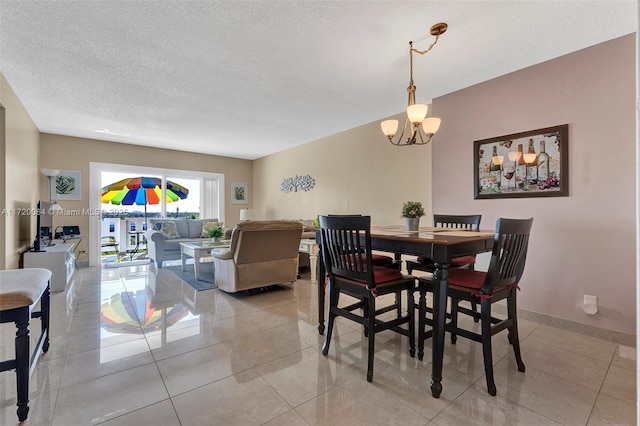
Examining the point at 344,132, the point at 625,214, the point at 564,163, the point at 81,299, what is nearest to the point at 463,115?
the point at 564,163

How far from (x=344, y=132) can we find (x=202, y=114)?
2398mm

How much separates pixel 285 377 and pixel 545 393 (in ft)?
5.09

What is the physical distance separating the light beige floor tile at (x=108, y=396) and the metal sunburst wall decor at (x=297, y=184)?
4.56 m

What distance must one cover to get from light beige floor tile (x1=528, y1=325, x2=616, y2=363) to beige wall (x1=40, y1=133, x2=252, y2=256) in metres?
7.06

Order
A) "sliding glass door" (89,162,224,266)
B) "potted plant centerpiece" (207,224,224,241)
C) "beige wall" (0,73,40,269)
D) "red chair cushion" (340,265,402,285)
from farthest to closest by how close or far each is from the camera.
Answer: "sliding glass door" (89,162,224,266) < "potted plant centerpiece" (207,224,224,241) < "beige wall" (0,73,40,269) < "red chair cushion" (340,265,402,285)

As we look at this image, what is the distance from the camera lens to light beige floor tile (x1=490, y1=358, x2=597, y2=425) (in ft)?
5.03

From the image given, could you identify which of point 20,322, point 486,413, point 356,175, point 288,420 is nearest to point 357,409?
point 288,420

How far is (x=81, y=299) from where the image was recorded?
3426 millimetres

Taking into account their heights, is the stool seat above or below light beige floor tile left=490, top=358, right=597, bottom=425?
above

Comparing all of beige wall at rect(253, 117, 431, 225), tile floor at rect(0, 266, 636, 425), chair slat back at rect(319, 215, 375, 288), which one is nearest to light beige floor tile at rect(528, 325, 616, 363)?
tile floor at rect(0, 266, 636, 425)

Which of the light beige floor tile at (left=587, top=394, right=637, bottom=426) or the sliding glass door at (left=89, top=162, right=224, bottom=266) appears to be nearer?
the light beige floor tile at (left=587, top=394, right=637, bottom=426)

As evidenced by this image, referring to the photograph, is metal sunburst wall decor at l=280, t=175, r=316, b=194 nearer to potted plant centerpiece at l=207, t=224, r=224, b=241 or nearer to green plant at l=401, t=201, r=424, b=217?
potted plant centerpiece at l=207, t=224, r=224, b=241

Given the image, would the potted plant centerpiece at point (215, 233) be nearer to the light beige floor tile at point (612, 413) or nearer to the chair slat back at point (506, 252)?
the chair slat back at point (506, 252)

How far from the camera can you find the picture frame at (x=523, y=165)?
2.68m
